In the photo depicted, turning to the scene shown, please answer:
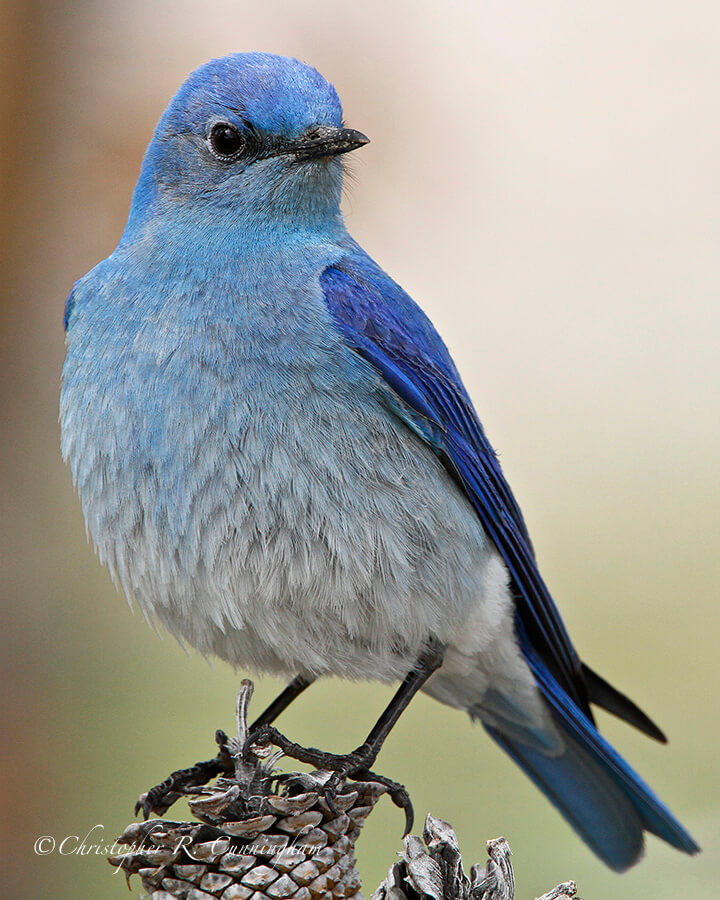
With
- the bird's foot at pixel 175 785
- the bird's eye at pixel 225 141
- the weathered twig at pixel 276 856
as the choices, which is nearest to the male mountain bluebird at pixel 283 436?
the bird's eye at pixel 225 141

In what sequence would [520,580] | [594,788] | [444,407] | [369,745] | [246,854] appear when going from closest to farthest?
[246,854], [369,745], [444,407], [520,580], [594,788]

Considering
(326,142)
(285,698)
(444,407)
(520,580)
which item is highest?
(326,142)

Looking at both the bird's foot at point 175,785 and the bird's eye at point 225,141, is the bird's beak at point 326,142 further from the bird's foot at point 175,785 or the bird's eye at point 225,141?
the bird's foot at point 175,785

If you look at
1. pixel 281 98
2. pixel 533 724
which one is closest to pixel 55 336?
pixel 281 98

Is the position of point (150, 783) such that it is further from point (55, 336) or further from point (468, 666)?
point (55, 336)

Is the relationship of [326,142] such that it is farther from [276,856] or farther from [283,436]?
[276,856]

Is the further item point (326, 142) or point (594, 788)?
point (594, 788)

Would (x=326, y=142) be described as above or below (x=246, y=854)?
above

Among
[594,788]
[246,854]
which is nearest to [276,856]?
[246,854]
